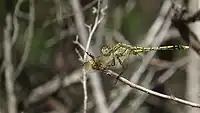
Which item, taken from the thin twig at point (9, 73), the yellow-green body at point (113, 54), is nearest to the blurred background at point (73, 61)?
the thin twig at point (9, 73)

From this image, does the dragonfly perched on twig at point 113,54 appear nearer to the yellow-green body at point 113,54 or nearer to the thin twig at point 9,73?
the yellow-green body at point 113,54

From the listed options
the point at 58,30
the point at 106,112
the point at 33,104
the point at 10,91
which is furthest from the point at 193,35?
the point at 33,104

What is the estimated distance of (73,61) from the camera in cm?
303

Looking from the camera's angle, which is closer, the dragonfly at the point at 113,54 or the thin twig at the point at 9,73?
the dragonfly at the point at 113,54

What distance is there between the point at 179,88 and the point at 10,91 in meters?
1.37

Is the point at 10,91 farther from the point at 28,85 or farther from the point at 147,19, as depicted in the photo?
the point at 147,19

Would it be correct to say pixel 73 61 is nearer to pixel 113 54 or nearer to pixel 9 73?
→ pixel 9 73

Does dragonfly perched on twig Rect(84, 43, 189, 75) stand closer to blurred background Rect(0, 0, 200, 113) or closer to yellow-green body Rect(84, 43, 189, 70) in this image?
yellow-green body Rect(84, 43, 189, 70)

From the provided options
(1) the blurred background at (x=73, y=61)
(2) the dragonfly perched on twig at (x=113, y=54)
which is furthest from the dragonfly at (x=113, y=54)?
(1) the blurred background at (x=73, y=61)

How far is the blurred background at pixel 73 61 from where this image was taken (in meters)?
2.17

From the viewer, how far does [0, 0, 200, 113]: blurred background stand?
7.13 ft

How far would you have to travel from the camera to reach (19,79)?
2.98 metres

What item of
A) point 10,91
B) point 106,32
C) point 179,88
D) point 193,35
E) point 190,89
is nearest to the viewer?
point 193,35

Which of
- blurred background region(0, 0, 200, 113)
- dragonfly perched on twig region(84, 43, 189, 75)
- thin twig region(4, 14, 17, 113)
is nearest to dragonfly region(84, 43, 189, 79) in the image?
dragonfly perched on twig region(84, 43, 189, 75)
